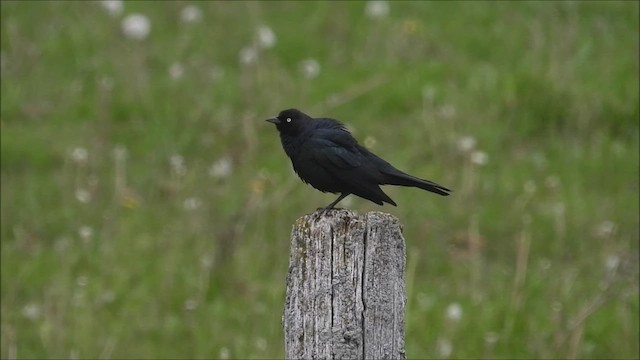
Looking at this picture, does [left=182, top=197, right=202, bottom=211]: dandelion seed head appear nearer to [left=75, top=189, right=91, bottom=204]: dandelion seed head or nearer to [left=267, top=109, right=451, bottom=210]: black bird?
[left=75, top=189, right=91, bottom=204]: dandelion seed head

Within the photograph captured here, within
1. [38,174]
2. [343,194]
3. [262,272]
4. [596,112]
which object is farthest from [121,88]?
[343,194]

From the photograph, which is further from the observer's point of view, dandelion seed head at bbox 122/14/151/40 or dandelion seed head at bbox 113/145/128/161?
dandelion seed head at bbox 122/14/151/40

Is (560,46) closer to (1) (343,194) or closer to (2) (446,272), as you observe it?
(2) (446,272)

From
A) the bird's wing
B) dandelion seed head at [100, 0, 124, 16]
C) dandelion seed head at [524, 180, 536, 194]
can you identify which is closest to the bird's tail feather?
the bird's wing

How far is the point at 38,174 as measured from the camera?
1088 centimetres

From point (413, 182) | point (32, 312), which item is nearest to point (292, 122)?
point (413, 182)

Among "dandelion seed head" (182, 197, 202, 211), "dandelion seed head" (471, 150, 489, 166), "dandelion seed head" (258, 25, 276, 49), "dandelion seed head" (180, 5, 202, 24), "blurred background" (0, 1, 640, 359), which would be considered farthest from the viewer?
"dandelion seed head" (180, 5, 202, 24)

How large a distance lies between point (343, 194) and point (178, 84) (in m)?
6.00

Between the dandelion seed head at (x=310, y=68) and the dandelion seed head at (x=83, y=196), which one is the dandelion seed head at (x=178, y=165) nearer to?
the dandelion seed head at (x=83, y=196)

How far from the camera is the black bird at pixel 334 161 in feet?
19.7

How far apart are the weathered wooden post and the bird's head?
6.43ft

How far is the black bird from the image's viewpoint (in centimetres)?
599

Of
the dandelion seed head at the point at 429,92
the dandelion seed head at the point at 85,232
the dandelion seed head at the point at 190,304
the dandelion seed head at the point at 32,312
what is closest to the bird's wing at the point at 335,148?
the dandelion seed head at the point at 190,304

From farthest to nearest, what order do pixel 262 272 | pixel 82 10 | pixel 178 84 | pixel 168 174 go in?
pixel 82 10 < pixel 178 84 < pixel 168 174 < pixel 262 272
